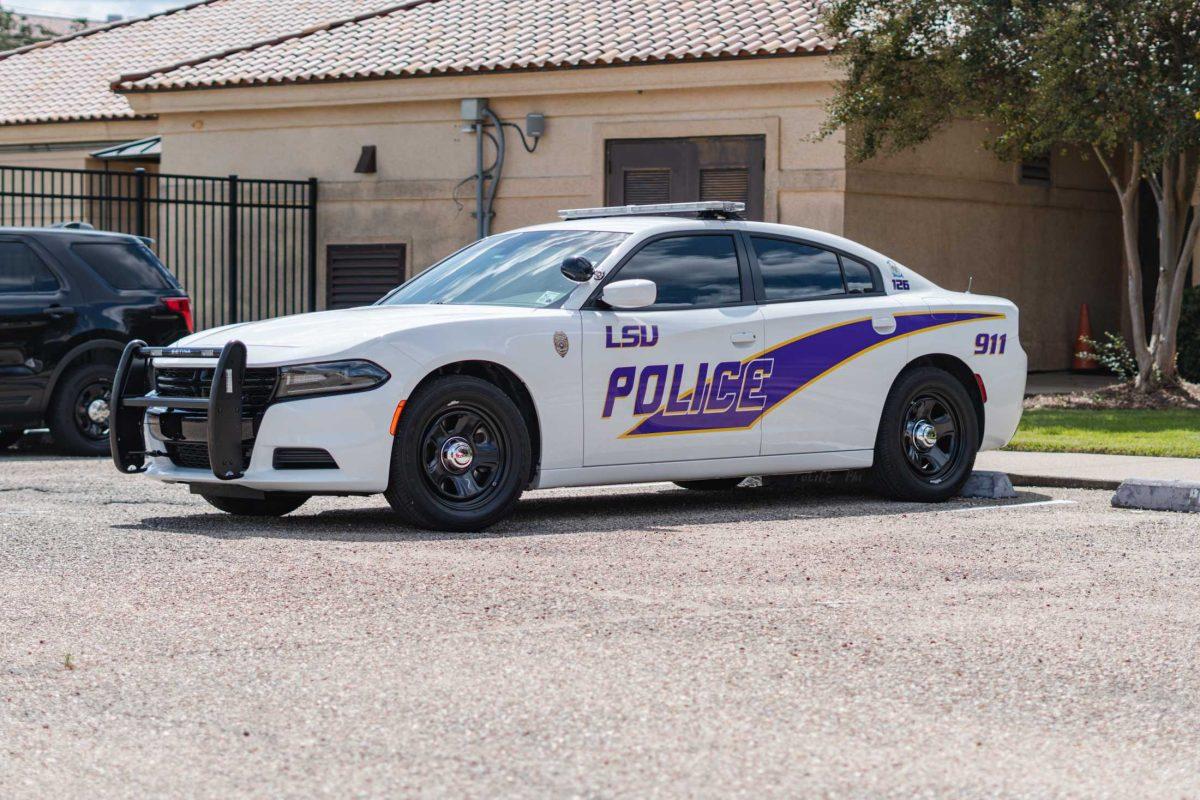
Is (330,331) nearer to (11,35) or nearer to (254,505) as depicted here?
(254,505)

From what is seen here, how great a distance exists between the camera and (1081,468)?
1225cm

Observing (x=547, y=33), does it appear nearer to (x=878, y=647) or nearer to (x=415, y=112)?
(x=415, y=112)

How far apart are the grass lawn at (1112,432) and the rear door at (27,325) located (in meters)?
7.41

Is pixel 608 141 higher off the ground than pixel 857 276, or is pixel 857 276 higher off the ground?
pixel 608 141

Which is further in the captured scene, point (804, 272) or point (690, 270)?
point (804, 272)

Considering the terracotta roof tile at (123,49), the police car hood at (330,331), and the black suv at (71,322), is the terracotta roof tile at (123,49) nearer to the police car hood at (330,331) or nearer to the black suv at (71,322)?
the black suv at (71,322)

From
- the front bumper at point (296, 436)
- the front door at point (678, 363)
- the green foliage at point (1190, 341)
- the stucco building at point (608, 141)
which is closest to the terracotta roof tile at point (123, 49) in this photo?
the stucco building at point (608, 141)

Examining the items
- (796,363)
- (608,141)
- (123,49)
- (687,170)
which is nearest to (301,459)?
(796,363)

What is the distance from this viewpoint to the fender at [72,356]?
13.7 meters

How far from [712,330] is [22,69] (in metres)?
25.6

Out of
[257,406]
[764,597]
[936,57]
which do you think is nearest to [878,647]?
[764,597]

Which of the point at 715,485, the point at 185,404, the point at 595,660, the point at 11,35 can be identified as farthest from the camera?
the point at 11,35

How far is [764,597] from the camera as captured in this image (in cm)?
693

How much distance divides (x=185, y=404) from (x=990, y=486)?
4951 mm
